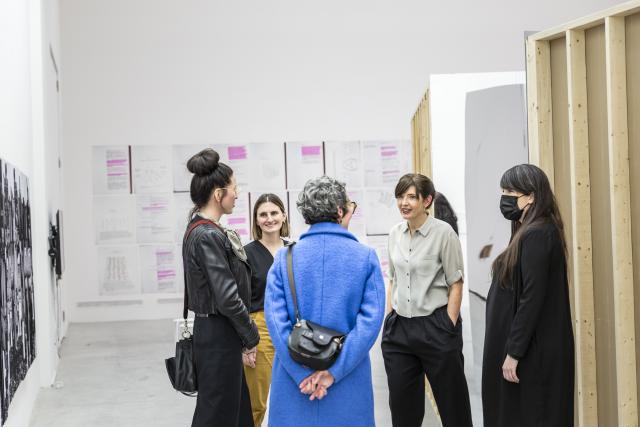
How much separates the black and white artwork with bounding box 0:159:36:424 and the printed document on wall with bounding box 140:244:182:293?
4.64 metres

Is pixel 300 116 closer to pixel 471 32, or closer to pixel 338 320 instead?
pixel 471 32

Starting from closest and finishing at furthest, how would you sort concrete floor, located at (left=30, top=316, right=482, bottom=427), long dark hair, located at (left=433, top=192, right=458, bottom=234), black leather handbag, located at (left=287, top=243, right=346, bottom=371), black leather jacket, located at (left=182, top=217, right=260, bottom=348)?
1. black leather handbag, located at (left=287, top=243, right=346, bottom=371)
2. black leather jacket, located at (left=182, top=217, right=260, bottom=348)
3. long dark hair, located at (left=433, top=192, right=458, bottom=234)
4. concrete floor, located at (left=30, top=316, right=482, bottom=427)

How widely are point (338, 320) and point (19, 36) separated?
405cm

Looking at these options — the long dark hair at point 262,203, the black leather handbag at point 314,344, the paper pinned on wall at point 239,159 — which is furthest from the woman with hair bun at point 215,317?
the paper pinned on wall at point 239,159

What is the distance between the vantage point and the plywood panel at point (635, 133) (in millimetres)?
3311

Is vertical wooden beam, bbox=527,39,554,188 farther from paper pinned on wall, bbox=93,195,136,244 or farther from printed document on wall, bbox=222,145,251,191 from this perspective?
paper pinned on wall, bbox=93,195,136,244

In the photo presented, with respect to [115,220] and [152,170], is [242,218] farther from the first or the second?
[115,220]

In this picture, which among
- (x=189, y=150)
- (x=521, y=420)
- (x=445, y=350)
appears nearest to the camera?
(x=521, y=420)

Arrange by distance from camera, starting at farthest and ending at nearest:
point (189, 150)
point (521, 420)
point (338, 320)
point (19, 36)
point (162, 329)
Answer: point (189, 150), point (162, 329), point (19, 36), point (521, 420), point (338, 320)

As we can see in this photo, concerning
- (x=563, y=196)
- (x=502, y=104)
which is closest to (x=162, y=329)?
(x=502, y=104)

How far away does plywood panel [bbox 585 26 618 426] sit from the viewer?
3494mm

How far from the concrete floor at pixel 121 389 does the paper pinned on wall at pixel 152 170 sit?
2.20 meters

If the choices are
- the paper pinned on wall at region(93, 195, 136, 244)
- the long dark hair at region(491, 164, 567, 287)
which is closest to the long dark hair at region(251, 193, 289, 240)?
the long dark hair at region(491, 164, 567, 287)

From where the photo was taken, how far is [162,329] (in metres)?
9.22
